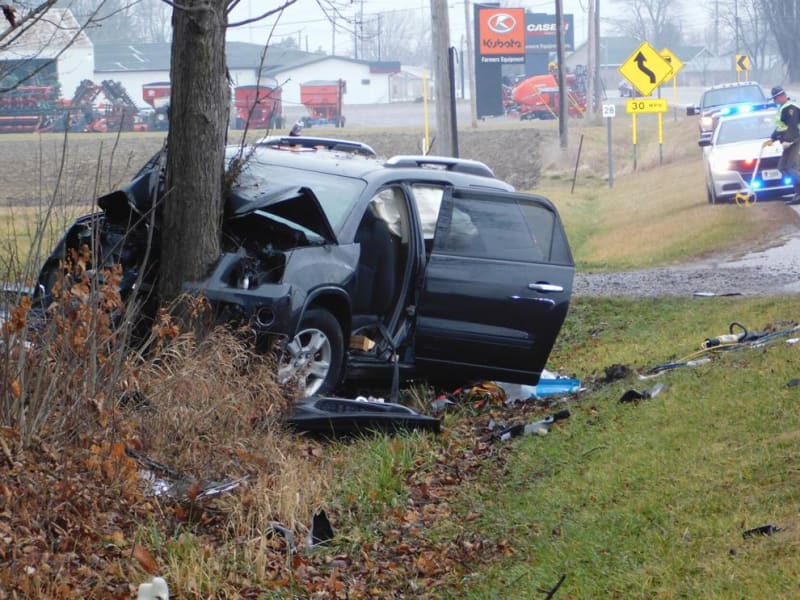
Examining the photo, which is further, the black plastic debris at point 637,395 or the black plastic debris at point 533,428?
the black plastic debris at point 637,395

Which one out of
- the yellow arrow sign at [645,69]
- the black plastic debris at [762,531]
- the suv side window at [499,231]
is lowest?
the black plastic debris at [762,531]

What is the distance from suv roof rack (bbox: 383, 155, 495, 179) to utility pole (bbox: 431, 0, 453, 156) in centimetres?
1092

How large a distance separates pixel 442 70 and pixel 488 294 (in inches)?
507

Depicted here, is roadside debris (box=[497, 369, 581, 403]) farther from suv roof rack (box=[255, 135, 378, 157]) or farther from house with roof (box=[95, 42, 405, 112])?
house with roof (box=[95, 42, 405, 112])

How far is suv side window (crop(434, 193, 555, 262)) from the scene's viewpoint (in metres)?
8.97

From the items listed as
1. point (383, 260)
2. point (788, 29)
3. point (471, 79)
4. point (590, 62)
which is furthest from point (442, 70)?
point (788, 29)

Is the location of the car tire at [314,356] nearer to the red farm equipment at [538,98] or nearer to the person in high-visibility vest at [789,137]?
the person in high-visibility vest at [789,137]

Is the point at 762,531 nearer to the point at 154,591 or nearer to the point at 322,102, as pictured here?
the point at 154,591

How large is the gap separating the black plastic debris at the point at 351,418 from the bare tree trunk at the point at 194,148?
1.22 meters

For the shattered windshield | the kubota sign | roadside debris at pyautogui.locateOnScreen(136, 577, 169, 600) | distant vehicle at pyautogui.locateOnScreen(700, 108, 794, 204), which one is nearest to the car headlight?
distant vehicle at pyautogui.locateOnScreen(700, 108, 794, 204)

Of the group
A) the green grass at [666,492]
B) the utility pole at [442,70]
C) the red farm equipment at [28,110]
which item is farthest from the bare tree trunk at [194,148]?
the red farm equipment at [28,110]

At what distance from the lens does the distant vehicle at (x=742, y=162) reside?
877 inches

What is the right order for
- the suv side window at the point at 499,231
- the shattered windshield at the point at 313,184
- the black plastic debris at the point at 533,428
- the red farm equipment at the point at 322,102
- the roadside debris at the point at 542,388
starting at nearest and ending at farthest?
the black plastic debris at the point at 533,428, the shattered windshield at the point at 313,184, the suv side window at the point at 499,231, the roadside debris at the point at 542,388, the red farm equipment at the point at 322,102

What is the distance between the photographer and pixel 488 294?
888 cm
